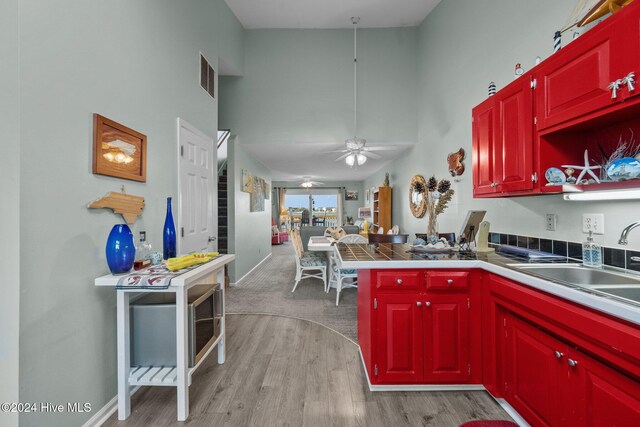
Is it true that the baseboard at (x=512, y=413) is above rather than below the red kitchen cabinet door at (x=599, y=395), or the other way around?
below

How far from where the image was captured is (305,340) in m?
2.68

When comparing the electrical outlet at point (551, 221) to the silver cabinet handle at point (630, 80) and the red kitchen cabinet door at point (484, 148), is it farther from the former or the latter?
the silver cabinet handle at point (630, 80)

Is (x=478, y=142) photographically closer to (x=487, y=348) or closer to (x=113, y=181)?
(x=487, y=348)

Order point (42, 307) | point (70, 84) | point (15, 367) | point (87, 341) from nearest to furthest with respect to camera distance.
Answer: point (15, 367) → point (42, 307) → point (70, 84) → point (87, 341)

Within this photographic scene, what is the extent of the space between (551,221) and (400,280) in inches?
46.9

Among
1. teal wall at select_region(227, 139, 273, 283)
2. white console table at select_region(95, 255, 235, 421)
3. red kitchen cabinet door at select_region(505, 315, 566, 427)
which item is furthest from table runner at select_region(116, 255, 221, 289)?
teal wall at select_region(227, 139, 273, 283)

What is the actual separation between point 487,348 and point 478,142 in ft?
5.00

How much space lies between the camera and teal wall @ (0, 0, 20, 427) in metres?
1.19

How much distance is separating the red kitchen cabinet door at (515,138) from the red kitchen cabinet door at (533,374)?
863mm

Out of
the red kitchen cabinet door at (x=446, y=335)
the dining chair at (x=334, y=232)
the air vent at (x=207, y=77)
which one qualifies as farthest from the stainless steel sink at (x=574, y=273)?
the dining chair at (x=334, y=232)

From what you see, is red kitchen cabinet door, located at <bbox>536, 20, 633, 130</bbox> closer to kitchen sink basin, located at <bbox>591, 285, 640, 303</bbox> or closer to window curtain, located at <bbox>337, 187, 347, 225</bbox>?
kitchen sink basin, located at <bbox>591, 285, 640, 303</bbox>

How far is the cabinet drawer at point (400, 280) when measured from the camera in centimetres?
181

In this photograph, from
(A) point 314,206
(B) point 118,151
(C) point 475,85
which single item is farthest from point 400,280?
(A) point 314,206

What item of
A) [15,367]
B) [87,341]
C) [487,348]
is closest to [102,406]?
[87,341]
